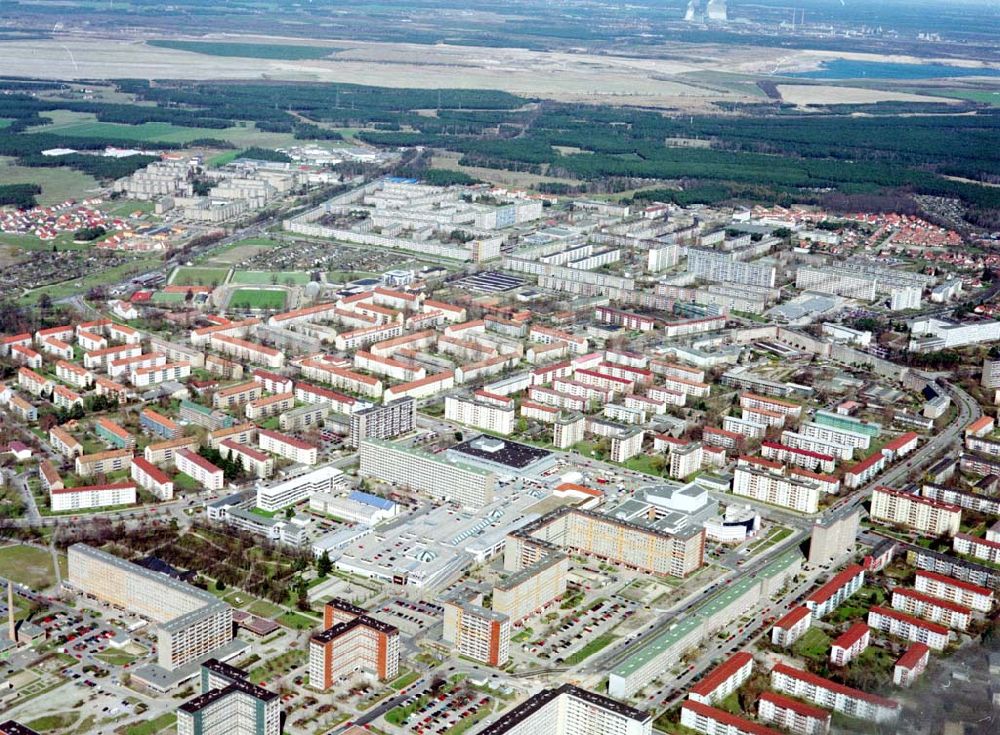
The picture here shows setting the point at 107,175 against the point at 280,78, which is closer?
the point at 107,175

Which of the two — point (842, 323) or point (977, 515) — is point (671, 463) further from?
point (842, 323)

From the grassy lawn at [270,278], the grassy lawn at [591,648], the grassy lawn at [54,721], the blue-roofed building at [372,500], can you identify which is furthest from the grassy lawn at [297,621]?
the grassy lawn at [270,278]

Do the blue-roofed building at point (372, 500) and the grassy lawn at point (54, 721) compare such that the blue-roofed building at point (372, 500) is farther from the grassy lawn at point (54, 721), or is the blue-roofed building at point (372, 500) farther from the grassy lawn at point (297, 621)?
the grassy lawn at point (54, 721)

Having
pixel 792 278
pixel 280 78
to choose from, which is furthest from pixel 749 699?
pixel 280 78

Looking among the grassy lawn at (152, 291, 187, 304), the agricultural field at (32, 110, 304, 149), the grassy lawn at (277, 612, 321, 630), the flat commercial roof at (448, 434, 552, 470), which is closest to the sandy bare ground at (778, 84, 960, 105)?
the agricultural field at (32, 110, 304, 149)

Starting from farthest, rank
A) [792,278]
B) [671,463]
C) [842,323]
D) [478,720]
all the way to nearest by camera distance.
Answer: [792,278]
[842,323]
[671,463]
[478,720]

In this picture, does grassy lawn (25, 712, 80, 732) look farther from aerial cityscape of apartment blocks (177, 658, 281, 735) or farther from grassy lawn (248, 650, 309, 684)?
grassy lawn (248, 650, 309, 684)

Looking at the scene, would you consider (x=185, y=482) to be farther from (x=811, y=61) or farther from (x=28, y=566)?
(x=811, y=61)
